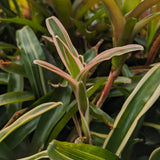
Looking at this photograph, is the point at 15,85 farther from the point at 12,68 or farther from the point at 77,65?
the point at 77,65

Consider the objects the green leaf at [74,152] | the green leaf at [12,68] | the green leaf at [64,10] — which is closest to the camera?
the green leaf at [74,152]

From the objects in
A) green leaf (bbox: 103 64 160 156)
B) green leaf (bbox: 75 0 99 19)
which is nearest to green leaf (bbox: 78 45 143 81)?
green leaf (bbox: 103 64 160 156)

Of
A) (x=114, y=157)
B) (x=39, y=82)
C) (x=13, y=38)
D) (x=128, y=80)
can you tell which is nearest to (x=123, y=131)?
(x=114, y=157)

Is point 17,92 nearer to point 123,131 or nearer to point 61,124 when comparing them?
point 61,124

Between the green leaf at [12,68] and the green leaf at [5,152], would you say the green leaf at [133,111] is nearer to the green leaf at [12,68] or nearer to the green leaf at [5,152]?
the green leaf at [5,152]

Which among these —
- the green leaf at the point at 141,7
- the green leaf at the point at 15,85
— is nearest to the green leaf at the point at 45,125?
the green leaf at the point at 15,85

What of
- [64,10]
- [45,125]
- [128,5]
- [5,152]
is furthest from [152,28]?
[5,152]
